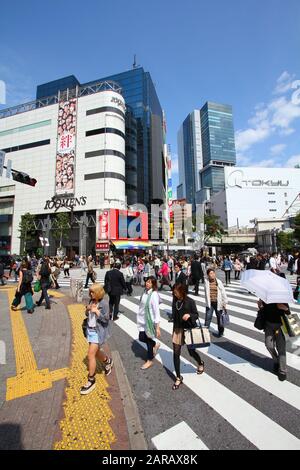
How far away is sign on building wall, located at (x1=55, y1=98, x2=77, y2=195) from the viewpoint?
167 ft

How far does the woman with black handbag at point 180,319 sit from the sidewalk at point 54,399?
3.34 feet

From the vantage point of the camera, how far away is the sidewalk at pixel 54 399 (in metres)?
2.89

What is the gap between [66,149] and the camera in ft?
170

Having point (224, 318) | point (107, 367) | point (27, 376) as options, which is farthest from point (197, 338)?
point (27, 376)

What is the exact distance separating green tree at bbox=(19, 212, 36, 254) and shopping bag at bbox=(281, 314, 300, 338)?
52.2 metres

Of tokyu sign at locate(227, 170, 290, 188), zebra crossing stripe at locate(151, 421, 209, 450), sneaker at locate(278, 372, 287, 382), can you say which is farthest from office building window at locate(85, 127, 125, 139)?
tokyu sign at locate(227, 170, 290, 188)

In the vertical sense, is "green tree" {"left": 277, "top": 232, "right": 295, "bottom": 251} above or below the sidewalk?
above

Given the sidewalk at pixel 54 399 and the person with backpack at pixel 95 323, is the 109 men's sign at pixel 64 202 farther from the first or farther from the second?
the person with backpack at pixel 95 323

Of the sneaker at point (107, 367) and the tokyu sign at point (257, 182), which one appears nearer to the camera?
the sneaker at point (107, 367)

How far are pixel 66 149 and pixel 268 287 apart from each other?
178ft

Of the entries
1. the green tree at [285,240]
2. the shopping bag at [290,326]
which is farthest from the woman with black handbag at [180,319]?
the green tree at [285,240]

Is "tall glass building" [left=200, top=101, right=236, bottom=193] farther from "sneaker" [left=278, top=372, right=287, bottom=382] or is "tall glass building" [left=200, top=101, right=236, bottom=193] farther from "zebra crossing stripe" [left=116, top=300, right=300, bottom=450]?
"zebra crossing stripe" [left=116, top=300, right=300, bottom=450]

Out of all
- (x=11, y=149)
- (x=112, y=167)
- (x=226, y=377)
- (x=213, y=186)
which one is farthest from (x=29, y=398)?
(x=213, y=186)

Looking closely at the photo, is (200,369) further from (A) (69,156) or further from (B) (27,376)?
(A) (69,156)
